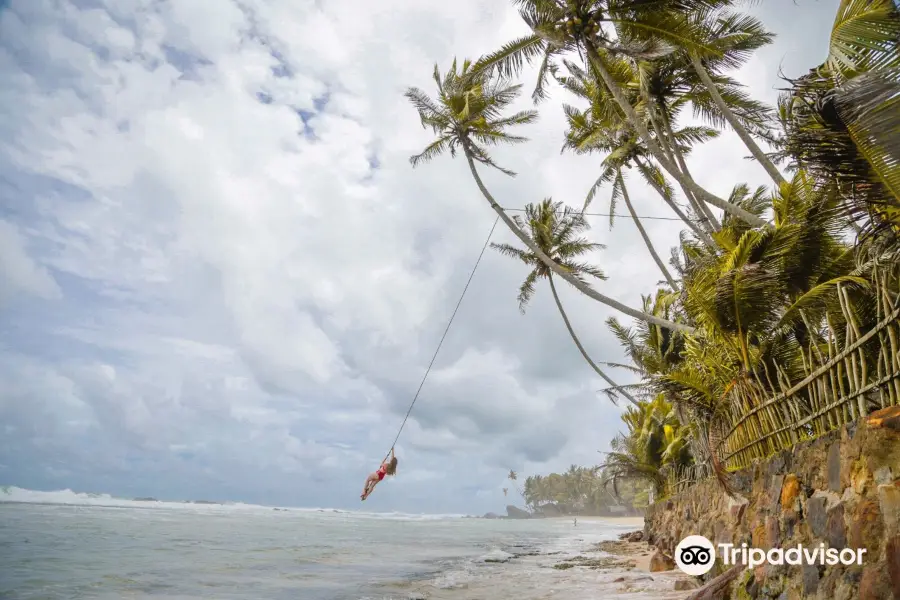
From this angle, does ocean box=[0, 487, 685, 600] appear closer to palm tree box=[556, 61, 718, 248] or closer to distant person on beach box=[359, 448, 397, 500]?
distant person on beach box=[359, 448, 397, 500]

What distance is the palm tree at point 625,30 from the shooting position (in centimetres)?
850

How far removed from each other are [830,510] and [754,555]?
154 centimetres

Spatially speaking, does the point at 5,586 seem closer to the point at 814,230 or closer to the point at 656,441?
the point at 814,230

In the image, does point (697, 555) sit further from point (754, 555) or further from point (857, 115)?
point (857, 115)

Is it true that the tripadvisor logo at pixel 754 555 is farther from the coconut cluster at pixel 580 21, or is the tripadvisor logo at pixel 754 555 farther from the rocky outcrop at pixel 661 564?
the coconut cluster at pixel 580 21

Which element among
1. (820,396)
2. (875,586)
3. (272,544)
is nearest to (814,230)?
(820,396)

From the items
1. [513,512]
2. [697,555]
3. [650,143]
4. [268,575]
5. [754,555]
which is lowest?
[513,512]

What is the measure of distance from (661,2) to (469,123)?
5816 mm

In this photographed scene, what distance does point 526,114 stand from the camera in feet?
49.9

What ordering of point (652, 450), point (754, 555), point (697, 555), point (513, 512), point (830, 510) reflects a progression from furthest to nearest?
point (513, 512), point (652, 450), point (697, 555), point (754, 555), point (830, 510)

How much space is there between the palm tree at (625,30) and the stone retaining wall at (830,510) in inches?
201

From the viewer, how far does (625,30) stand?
925 centimetres

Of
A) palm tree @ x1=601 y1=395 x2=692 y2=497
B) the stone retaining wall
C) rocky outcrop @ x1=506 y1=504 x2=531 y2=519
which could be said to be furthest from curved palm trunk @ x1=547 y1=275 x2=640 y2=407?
rocky outcrop @ x1=506 y1=504 x2=531 y2=519

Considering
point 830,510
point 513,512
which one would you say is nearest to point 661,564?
point 830,510
